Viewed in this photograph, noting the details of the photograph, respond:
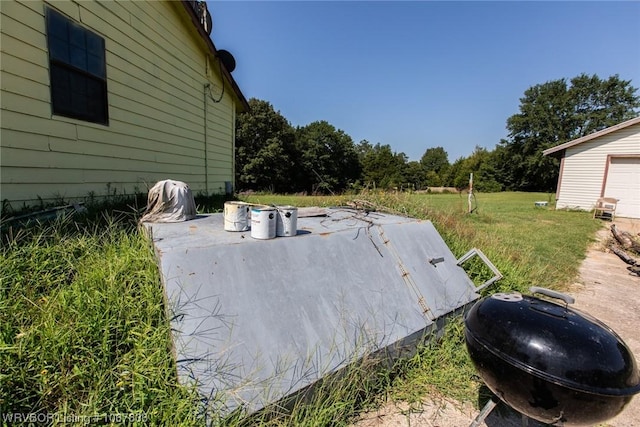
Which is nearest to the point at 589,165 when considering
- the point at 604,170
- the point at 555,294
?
the point at 604,170

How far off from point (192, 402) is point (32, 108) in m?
3.87

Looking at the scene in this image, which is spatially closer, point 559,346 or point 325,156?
point 559,346

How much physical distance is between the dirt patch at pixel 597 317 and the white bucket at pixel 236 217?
5.17ft

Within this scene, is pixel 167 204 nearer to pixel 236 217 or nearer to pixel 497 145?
pixel 236 217

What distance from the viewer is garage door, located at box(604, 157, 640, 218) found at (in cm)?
1041

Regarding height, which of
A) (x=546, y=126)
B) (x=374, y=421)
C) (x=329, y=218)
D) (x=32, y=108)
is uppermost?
(x=546, y=126)

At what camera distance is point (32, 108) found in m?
3.19

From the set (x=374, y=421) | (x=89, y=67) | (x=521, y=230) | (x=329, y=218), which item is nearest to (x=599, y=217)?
(x=521, y=230)

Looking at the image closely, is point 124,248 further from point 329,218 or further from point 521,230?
point 521,230

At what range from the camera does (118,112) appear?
14.4 ft

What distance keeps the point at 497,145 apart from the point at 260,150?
31.6m

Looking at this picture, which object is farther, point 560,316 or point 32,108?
point 32,108

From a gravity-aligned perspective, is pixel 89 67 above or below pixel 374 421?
above

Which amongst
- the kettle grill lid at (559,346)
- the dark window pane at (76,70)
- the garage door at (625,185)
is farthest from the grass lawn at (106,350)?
the garage door at (625,185)
